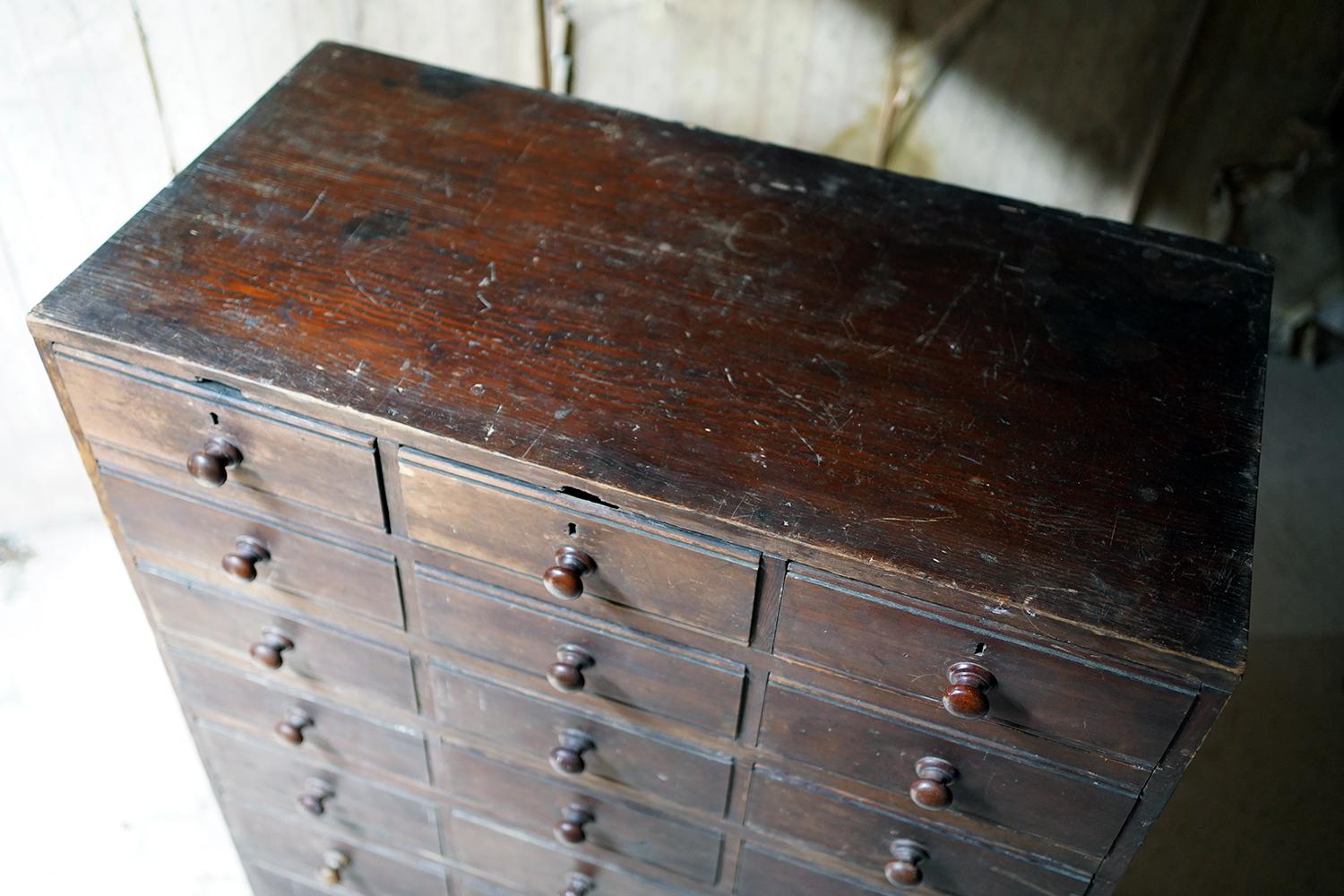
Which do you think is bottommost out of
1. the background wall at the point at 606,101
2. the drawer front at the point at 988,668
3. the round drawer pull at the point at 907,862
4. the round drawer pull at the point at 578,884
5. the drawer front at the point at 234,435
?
the round drawer pull at the point at 578,884

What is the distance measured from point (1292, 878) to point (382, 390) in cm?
182

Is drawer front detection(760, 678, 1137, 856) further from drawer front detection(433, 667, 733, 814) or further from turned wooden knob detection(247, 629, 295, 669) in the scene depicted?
turned wooden knob detection(247, 629, 295, 669)

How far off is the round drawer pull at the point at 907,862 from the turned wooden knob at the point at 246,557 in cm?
77

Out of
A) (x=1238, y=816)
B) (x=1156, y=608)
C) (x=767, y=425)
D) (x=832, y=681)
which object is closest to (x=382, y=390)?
(x=767, y=425)

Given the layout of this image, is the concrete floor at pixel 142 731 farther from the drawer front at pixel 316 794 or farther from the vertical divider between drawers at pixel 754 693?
the vertical divider between drawers at pixel 754 693

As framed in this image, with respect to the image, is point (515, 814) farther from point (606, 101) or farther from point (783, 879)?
point (606, 101)

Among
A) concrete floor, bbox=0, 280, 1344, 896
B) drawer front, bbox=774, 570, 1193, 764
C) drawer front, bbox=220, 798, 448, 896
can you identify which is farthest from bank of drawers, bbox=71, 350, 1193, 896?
concrete floor, bbox=0, 280, 1344, 896

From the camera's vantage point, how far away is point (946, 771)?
125cm

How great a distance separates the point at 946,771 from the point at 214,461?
0.82 meters

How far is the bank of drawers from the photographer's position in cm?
119

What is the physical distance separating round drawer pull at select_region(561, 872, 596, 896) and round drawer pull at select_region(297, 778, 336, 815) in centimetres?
35

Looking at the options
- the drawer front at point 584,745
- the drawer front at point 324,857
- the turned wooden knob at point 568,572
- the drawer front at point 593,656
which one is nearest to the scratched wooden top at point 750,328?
the turned wooden knob at point 568,572

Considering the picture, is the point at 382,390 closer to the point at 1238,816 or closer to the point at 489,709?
the point at 489,709

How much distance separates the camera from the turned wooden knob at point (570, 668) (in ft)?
4.37
